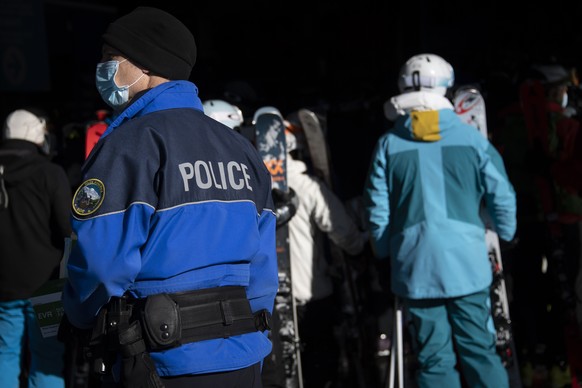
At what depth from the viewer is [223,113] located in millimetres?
4684

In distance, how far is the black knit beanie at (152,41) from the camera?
248 centimetres

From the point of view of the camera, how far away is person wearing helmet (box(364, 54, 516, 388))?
405 centimetres

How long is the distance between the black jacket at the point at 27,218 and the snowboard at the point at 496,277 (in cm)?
230

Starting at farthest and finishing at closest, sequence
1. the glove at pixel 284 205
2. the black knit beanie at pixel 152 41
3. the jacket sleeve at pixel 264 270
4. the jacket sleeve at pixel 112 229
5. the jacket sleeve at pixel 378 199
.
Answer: the glove at pixel 284 205 → the jacket sleeve at pixel 378 199 → the jacket sleeve at pixel 264 270 → the black knit beanie at pixel 152 41 → the jacket sleeve at pixel 112 229

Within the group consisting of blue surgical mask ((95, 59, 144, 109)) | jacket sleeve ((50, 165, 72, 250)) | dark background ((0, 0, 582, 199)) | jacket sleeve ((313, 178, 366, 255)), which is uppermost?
dark background ((0, 0, 582, 199))

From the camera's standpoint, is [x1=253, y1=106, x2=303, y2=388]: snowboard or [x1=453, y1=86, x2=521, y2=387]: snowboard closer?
[x1=453, y1=86, x2=521, y2=387]: snowboard

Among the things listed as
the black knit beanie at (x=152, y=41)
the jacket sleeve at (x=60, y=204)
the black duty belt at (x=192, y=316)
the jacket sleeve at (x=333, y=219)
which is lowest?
the black duty belt at (x=192, y=316)

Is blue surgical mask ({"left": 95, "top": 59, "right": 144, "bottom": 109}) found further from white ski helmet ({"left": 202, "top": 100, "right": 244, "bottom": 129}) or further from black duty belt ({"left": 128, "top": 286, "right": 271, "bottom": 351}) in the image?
white ski helmet ({"left": 202, "top": 100, "right": 244, "bottom": 129})

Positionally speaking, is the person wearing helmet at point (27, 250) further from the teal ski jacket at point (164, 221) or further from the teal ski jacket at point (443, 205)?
the teal ski jacket at point (164, 221)

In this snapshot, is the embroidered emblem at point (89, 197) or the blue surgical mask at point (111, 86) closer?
the embroidered emblem at point (89, 197)

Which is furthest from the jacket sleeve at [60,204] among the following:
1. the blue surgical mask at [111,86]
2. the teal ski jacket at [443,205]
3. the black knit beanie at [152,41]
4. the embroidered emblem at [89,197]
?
the embroidered emblem at [89,197]

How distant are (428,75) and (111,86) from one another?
7.26 feet

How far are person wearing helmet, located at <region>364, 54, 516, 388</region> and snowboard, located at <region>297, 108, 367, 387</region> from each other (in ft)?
2.30

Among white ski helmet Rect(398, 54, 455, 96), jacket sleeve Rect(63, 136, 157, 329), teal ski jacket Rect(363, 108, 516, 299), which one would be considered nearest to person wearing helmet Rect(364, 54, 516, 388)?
teal ski jacket Rect(363, 108, 516, 299)
